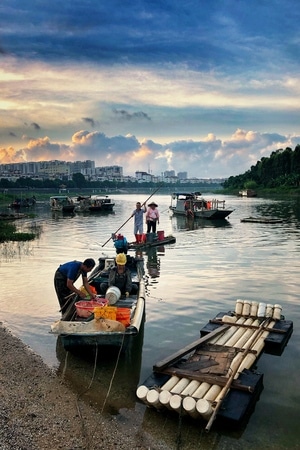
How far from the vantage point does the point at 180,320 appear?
1111 cm

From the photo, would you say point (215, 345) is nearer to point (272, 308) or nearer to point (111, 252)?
point (272, 308)

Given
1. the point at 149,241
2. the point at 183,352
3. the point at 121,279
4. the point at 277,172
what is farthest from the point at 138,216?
the point at 277,172

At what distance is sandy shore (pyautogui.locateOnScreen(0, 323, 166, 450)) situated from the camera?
18.9 feet

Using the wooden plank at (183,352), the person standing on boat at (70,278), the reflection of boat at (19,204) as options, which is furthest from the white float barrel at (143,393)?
the reflection of boat at (19,204)

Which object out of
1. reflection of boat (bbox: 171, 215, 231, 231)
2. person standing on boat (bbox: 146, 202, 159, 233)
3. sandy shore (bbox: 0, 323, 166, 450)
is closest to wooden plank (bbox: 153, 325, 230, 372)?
Result: sandy shore (bbox: 0, 323, 166, 450)

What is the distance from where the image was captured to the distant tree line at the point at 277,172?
10066 cm

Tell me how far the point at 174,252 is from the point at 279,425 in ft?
53.2

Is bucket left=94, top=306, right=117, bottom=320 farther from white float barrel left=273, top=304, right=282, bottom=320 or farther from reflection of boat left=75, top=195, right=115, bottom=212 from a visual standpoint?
reflection of boat left=75, top=195, right=115, bottom=212

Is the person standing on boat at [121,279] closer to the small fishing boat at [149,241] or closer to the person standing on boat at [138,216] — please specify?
the person standing on boat at [138,216]

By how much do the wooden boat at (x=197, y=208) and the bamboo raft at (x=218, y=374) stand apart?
3083cm

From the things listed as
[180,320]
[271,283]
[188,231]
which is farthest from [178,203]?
[180,320]

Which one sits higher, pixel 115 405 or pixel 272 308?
pixel 272 308

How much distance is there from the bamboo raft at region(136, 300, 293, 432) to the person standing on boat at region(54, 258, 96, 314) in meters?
2.87

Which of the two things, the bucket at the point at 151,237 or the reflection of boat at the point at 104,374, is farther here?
the bucket at the point at 151,237
